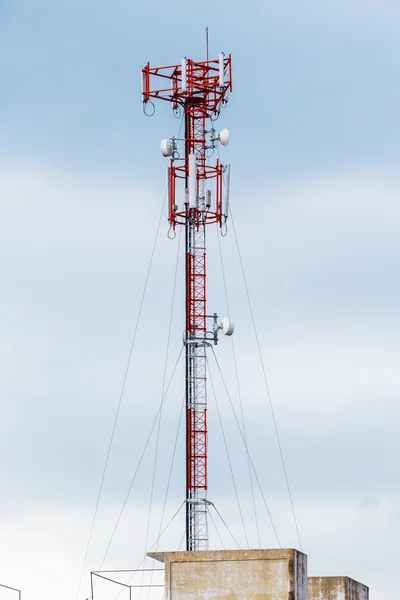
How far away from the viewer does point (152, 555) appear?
56.8 m

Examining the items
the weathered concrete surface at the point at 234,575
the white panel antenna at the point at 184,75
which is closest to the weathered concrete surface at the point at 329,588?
the weathered concrete surface at the point at 234,575

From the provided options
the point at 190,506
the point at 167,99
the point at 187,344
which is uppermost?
the point at 167,99

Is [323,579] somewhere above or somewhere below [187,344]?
below

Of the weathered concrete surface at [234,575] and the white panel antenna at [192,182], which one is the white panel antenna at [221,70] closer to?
the white panel antenna at [192,182]

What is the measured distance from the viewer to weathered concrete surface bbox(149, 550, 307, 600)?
53.2 m

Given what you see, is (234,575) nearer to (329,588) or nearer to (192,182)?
(329,588)

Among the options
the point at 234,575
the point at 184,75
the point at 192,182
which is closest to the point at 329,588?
the point at 234,575

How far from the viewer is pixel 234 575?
53.5 m

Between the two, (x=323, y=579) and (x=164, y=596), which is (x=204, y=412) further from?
(x=164, y=596)

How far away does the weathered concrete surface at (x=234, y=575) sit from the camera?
2096 inches

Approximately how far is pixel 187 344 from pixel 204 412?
2.74m

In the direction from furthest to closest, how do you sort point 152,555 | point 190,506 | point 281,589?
point 190,506 < point 152,555 < point 281,589

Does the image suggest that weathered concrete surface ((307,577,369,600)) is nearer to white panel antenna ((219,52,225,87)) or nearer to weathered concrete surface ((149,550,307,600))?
weathered concrete surface ((149,550,307,600))

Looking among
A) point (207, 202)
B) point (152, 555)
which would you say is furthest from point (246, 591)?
point (207, 202)
